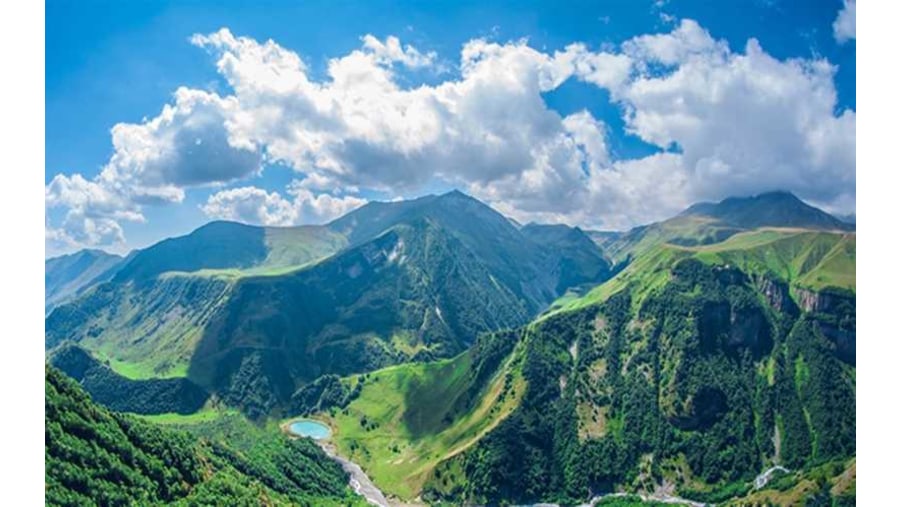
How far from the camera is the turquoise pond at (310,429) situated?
5545 inches

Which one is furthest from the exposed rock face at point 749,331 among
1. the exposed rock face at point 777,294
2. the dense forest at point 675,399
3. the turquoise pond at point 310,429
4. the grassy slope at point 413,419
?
the turquoise pond at point 310,429

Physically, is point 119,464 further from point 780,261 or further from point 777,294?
point 780,261

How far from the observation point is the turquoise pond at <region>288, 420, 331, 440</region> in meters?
141

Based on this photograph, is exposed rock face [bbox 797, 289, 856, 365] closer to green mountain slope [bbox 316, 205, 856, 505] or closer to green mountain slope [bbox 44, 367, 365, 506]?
green mountain slope [bbox 316, 205, 856, 505]

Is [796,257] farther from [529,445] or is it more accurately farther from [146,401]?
[146,401]

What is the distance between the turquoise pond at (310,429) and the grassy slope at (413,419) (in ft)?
7.40

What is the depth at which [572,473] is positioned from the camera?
362ft

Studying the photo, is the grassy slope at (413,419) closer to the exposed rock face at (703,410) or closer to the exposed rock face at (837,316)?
the exposed rock face at (703,410)

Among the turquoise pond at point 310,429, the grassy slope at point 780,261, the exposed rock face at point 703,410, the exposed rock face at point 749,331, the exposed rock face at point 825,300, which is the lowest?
the turquoise pond at point 310,429

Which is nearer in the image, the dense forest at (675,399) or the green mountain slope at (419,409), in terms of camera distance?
the dense forest at (675,399)

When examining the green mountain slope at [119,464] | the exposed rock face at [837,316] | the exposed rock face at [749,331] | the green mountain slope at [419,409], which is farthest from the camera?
the exposed rock face at [749,331]

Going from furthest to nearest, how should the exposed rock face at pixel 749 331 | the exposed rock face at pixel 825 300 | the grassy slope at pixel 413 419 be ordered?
the exposed rock face at pixel 825 300, the exposed rock face at pixel 749 331, the grassy slope at pixel 413 419

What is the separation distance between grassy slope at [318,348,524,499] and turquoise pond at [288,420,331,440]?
2.25m

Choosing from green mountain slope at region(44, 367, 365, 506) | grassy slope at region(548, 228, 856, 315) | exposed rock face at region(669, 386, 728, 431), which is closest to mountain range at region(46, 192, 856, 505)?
exposed rock face at region(669, 386, 728, 431)
